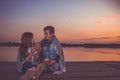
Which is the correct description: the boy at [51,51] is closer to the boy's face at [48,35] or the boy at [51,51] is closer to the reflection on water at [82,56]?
the boy's face at [48,35]

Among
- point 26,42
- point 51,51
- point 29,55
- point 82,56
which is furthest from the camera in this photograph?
point 82,56

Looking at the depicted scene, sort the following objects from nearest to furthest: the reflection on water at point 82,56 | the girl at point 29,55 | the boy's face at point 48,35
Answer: the girl at point 29,55 < the boy's face at point 48,35 < the reflection on water at point 82,56

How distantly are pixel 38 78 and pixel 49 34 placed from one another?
31.0 inches

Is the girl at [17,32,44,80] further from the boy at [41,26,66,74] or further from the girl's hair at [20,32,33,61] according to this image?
the boy at [41,26,66,74]

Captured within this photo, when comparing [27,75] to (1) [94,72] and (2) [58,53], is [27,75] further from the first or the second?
(1) [94,72]

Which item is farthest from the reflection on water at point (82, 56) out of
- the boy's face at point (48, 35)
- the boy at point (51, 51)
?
the boy's face at point (48, 35)

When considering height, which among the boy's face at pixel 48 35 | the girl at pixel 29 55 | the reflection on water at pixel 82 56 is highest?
the boy's face at pixel 48 35

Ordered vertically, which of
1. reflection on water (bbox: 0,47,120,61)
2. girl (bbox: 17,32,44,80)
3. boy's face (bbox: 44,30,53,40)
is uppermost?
boy's face (bbox: 44,30,53,40)

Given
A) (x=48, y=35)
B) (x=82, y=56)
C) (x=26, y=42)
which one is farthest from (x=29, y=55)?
(x=82, y=56)

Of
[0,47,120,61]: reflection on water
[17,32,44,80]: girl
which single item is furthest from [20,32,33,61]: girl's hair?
[0,47,120,61]: reflection on water

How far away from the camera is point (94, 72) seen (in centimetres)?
652

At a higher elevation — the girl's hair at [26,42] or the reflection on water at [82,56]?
the girl's hair at [26,42]

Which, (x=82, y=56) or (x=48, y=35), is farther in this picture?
(x=82, y=56)

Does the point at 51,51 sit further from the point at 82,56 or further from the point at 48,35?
the point at 82,56
